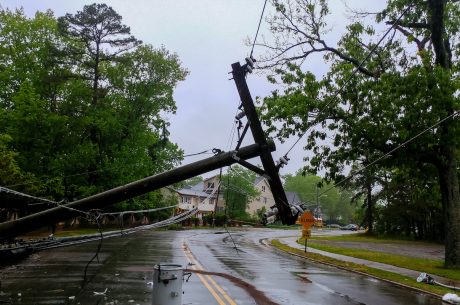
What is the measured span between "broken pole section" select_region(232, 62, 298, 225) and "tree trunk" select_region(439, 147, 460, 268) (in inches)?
571

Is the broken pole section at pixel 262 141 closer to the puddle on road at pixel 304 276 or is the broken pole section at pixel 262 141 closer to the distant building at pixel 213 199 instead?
the puddle on road at pixel 304 276

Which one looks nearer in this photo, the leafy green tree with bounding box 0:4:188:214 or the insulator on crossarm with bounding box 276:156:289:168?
the insulator on crossarm with bounding box 276:156:289:168

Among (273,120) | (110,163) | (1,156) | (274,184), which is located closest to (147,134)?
(110,163)

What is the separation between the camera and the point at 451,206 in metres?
20.8

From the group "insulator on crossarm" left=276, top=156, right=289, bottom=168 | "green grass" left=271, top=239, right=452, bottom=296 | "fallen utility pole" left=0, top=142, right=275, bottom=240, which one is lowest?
"green grass" left=271, top=239, right=452, bottom=296

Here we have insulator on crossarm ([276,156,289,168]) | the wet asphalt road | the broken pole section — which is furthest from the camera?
the wet asphalt road

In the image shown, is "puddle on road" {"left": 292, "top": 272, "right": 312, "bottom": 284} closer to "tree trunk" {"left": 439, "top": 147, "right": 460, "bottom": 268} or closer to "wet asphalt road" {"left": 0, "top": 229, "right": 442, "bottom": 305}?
"wet asphalt road" {"left": 0, "top": 229, "right": 442, "bottom": 305}

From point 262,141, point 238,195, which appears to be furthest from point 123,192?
point 238,195

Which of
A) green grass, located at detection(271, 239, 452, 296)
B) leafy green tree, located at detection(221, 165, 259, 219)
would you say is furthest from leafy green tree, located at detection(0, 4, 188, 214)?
leafy green tree, located at detection(221, 165, 259, 219)

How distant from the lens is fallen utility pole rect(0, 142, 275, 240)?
27.3 feet

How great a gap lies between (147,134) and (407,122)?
3355 cm

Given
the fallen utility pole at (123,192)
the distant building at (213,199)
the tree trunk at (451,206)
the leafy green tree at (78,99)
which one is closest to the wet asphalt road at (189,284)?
the fallen utility pole at (123,192)

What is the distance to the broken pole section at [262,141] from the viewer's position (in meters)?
8.20

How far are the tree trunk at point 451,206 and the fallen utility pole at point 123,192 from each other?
49.5 feet
